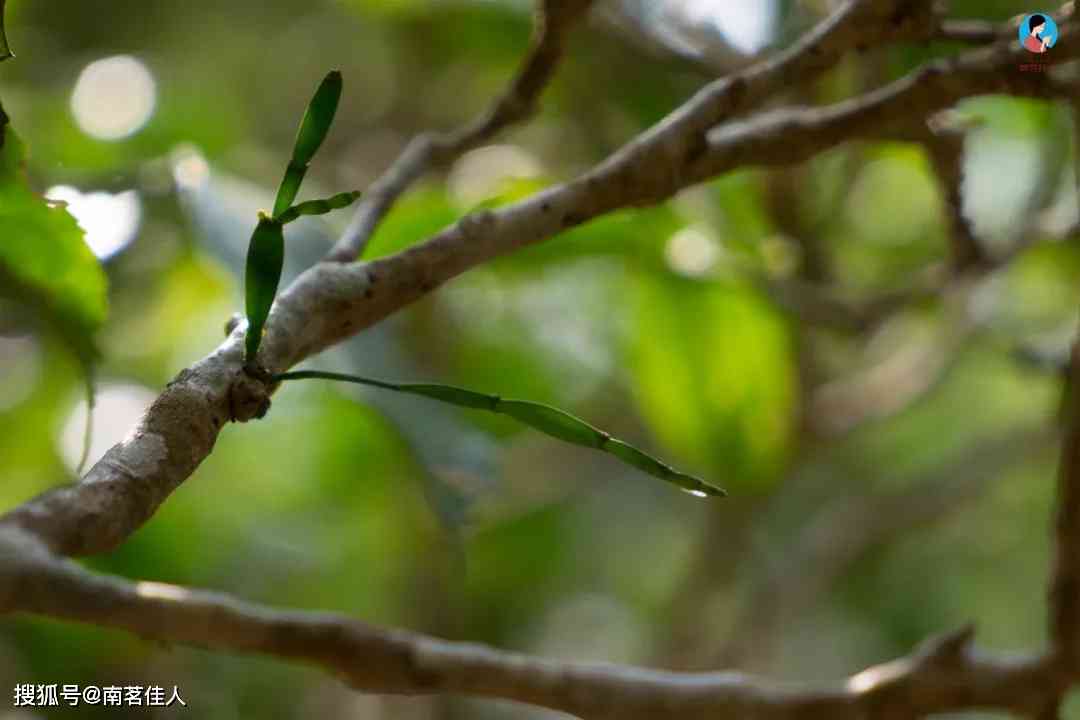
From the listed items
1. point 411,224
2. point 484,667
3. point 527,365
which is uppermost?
point 527,365

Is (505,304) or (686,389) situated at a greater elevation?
(505,304)

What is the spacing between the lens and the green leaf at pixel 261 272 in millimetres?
346

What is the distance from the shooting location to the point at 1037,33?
1.62 ft

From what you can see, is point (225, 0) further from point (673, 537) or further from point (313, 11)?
point (673, 537)

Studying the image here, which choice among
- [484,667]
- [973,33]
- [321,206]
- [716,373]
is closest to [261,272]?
[321,206]

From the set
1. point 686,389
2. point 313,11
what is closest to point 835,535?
point 686,389

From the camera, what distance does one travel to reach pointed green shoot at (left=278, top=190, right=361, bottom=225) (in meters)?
0.33

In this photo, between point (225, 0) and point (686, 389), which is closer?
point (686, 389)

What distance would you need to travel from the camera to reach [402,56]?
123 centimetres

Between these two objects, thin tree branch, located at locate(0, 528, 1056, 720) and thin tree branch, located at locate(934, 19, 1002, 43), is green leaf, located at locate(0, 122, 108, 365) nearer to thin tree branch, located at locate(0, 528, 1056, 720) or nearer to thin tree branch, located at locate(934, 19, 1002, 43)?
thin tree branch, located at locate(0, 528, 1056, 720)

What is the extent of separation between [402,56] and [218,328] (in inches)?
13.9

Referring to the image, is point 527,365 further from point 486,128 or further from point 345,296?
point 345,296

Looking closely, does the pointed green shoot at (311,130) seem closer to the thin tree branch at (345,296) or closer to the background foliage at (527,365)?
the thin tree branch at (345,296)

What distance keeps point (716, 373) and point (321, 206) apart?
573 mm
